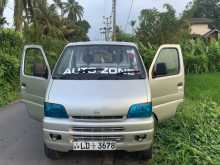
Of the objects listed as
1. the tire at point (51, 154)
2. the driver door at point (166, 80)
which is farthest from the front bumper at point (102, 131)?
the driver door at point (166, 80)

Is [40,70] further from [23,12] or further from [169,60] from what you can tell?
[23,12]

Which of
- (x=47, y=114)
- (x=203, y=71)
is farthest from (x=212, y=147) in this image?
(x=203, y=71)

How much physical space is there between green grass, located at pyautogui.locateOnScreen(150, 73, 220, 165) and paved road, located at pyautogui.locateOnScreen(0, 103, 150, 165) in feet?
1.81

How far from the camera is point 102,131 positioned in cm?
624

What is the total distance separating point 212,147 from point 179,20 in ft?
92.7

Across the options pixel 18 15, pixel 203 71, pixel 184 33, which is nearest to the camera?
pixel 203 71

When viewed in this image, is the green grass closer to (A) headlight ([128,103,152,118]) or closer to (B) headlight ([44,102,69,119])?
(A) headlight ([128,103,152,118])

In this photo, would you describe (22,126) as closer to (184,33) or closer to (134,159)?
(134,159)

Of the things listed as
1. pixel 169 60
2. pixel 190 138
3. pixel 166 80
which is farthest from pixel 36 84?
pixel 190 138

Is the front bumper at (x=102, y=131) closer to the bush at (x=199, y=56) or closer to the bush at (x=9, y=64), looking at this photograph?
the bush at (x=9, y=64)

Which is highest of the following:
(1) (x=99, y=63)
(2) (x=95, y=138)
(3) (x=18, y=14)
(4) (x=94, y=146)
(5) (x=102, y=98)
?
(3) (x=18, y=14)

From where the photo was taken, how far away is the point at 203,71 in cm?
2519

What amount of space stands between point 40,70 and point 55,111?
1.41m

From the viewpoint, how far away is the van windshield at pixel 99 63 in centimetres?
699
